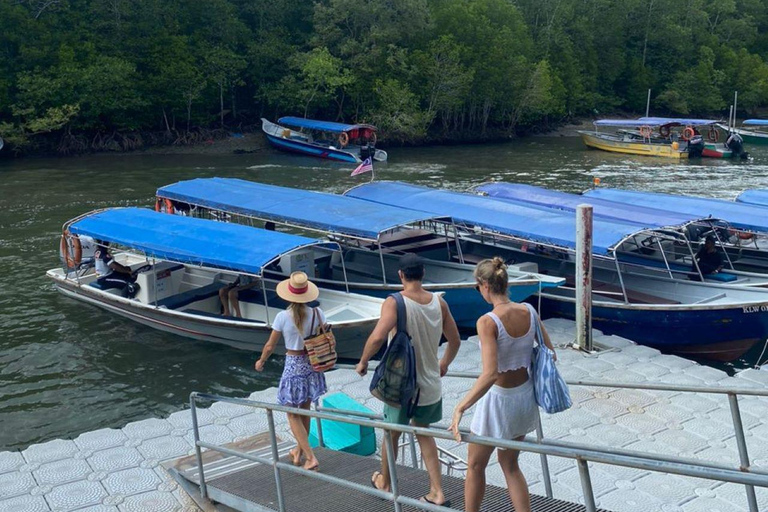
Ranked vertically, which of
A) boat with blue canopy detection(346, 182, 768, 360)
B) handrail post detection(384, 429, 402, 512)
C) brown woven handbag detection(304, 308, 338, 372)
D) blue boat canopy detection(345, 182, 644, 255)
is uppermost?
brown woven handbag detection(304, 308, 338, 372)

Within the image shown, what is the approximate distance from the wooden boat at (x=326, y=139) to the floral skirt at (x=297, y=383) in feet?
108

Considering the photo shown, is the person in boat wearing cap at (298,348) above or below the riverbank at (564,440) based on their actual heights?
above

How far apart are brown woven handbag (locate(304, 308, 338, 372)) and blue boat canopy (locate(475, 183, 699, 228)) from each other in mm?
10545

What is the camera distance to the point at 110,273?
52.3 ft

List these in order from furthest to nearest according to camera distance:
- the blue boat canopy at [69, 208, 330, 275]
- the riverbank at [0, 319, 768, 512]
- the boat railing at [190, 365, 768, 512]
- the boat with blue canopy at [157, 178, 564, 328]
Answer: the boat with blue canopy at [157, 178, 564, 328] < the blue boat canopy at [69, 208, 330, 275] < the riverbank at [0, 319, 768, 512] < the boat railing at [190, 365, 768, 512]

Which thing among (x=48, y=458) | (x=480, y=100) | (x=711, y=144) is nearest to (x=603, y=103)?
(x=480, y=100)

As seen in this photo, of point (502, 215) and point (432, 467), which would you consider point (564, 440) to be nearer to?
point (432, 467)

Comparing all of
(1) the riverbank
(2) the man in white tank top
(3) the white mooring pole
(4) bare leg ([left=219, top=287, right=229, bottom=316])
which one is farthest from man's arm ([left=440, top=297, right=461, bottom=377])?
(4) bare leg ([left=219, top=287, right=229, bottom=316])

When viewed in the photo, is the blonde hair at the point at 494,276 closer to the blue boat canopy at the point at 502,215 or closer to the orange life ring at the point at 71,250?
the blue boat canopy at the point at 502,215

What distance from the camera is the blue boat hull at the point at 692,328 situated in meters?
13.4

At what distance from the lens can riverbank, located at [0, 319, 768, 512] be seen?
24.6 ft

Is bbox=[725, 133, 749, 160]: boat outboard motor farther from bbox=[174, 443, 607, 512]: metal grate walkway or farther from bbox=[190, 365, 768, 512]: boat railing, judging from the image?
bbox=[174, 443, 607, 512]: metal grate walkway

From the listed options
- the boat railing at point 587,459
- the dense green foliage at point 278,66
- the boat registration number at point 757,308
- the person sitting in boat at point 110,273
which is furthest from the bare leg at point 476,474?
the dense green foliage at point 278,66

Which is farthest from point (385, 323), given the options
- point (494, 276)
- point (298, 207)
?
point (298, 207)
